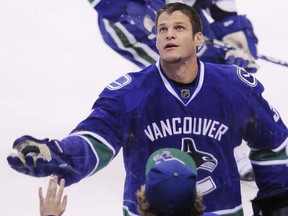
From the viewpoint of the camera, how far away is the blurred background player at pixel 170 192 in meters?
2.67

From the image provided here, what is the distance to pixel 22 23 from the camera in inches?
266

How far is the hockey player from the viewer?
3480 mm

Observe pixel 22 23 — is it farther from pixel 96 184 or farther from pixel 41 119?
pixel 96 184

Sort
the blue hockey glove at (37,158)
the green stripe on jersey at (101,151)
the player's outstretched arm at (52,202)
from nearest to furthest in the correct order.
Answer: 1. the player's outstretched arm at (52,202)
2. the blue hockey glove at (37,158)
3. the green stripe on jersey at (101,151)

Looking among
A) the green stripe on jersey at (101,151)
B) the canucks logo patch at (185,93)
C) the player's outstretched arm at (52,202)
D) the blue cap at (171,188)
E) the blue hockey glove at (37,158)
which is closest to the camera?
the blue cap at (171,188)

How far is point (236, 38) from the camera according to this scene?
641 centimetres

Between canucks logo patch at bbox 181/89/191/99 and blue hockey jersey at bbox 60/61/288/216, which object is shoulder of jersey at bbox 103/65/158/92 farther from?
canucks logo patch at bbox 181/89/191/99

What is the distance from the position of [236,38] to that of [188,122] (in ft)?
9.79

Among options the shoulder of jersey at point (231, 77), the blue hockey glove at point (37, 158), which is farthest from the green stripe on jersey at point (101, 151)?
the shoulder of jersey at point (231, 77)

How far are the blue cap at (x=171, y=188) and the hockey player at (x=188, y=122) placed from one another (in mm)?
718

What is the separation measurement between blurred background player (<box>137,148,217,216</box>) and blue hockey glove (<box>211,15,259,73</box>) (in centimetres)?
369

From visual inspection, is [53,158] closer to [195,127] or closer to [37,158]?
[37,158]

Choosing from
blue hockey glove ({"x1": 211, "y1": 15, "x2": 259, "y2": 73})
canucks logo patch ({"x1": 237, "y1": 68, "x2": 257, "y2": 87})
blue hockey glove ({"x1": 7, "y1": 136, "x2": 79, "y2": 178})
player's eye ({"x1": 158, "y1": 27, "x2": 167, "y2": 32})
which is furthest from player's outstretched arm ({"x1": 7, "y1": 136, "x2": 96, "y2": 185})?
blue hockey glove ({"x1": 211, "y1": 15, "x2": 259, "y2": 73})

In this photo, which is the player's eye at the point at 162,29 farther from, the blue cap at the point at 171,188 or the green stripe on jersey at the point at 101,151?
the blue cap at the point at 171,188
